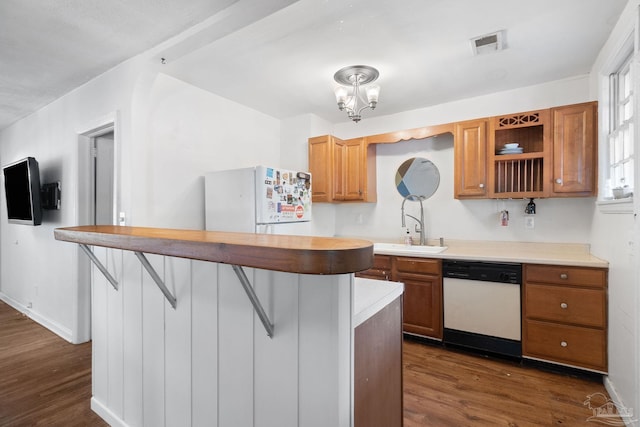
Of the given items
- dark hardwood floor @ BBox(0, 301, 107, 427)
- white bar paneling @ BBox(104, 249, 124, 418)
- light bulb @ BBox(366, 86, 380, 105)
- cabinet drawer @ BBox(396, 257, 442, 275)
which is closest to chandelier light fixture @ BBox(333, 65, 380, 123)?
light bulb @ BBox(366, 86, 380, 105)

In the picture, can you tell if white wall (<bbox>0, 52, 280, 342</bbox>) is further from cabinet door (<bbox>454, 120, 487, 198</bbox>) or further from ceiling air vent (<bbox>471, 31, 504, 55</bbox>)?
ceiling air vent (<bbox>471, 31, 504, 55</bbox>)

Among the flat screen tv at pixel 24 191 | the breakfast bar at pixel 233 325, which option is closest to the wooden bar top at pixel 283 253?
the breakfast bar at pixel 233 325

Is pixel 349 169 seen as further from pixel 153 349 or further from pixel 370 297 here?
pixel 153 349

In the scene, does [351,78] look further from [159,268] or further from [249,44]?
[159,268]

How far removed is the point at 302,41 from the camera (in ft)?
7.02

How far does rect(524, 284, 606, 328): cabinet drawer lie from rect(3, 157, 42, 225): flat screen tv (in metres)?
4.70

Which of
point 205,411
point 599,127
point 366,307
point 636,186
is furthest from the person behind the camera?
Answer: point 599,127

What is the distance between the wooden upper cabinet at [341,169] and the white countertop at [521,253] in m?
0.92

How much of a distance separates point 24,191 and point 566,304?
521 centimetres

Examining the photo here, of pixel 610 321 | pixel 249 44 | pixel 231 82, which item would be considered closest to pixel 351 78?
pixel 249 44

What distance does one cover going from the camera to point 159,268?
1497 mm

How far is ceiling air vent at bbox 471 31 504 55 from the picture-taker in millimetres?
2080

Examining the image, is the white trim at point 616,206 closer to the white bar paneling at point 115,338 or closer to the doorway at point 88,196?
the white bar paneling at point 115,338

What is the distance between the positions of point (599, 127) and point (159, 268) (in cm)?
322
